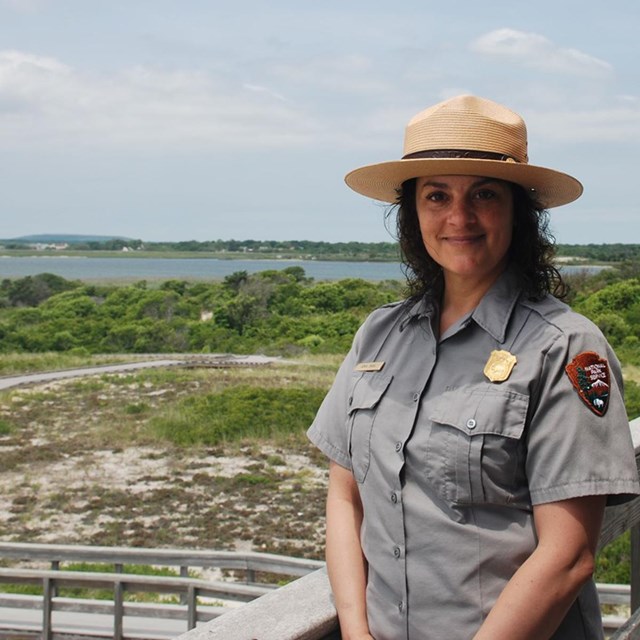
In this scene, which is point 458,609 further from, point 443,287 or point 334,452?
point 443,287

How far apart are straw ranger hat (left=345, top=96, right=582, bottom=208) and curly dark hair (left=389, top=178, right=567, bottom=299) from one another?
5cm

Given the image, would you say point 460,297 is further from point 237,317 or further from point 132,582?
point 237,317

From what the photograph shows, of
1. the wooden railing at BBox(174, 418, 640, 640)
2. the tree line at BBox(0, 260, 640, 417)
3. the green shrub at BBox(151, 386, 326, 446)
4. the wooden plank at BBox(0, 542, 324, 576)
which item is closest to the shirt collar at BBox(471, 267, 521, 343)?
the wooden railing at BBox(174, 418, 640, 640)

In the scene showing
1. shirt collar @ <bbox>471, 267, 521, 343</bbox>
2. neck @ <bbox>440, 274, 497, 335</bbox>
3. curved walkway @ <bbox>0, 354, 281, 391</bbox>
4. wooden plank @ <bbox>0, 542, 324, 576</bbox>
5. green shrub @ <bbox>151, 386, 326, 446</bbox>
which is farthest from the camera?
curved walkway @ <bbox>0, 354, 281, 391</bbox>

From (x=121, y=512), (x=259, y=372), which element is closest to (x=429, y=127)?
(x=121, y=512)

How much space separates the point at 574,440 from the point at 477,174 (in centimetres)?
46

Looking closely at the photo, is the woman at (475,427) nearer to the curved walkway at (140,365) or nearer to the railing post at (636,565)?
the railing post at (636,565)

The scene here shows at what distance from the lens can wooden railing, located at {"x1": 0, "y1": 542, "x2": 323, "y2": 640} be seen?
19.8 feet

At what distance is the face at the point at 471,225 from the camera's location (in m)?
1.42

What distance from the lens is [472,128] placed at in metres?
1.42

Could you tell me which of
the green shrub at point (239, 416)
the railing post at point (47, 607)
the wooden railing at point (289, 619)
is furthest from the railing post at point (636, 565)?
the green shrub at point (239, 416)

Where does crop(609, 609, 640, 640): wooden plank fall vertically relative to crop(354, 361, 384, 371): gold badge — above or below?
below

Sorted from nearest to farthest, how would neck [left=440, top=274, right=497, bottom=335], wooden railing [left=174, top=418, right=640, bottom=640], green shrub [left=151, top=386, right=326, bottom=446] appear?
wooden railing [left=174, top=418, right=640, bottom=640], neck [left=440, top=274, right=497, bottom=335], green shrub [left=151, top=386, right=326, bottom=446]

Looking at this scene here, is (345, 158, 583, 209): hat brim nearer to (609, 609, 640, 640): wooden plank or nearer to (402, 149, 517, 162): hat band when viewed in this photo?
(402, 149, 517, 162): hat band
